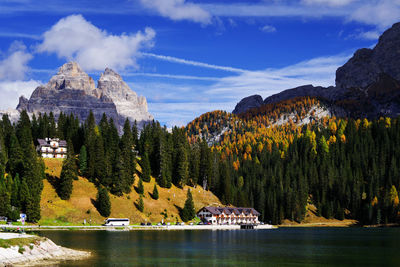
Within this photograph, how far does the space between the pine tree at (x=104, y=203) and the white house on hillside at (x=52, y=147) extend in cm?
4101

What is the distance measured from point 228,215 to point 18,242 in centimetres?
12240

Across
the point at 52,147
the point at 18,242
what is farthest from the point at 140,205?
the point at 18,242

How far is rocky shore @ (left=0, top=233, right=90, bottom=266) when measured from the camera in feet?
207

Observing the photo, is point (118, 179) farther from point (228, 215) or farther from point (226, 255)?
point (226, 255)

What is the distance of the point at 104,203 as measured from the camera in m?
150

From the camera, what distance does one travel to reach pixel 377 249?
9500cm

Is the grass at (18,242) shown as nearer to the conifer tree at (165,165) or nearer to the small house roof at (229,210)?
the conifer tree at (165,165)

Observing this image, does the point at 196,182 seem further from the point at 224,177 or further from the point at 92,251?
the point at 92,251

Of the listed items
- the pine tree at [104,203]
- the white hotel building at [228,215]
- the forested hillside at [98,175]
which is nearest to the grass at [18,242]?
the forested hillside at [98,175]

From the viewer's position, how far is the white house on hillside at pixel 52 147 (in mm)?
183000

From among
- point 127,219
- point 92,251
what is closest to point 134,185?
point 127,219

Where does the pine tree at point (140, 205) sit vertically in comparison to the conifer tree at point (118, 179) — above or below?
below

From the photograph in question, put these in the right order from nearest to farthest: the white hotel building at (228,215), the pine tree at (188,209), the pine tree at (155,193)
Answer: the pine tree at (188,209), the pine tree at (155,193), the white hotel building at (228,215)

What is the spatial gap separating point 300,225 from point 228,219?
34871 mm
